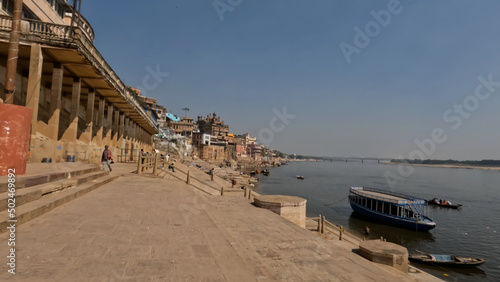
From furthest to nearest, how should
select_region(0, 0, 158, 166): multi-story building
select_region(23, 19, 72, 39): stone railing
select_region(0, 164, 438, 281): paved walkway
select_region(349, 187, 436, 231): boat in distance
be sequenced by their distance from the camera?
select_region(349, 187, 436, 231): boat in distance → select_region(23, 19, 72, 39): stone railing → select_region(0, 0, 158, 166): multi-story building → select_region(0, 164, 438, 281): paved walkway

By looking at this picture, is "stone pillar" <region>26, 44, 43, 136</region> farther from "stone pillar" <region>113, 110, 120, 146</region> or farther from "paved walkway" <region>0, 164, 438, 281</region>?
"stone pillar" <region>113, 110, 120, 146</region>

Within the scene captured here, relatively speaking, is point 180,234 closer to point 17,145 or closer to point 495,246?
point 17,145

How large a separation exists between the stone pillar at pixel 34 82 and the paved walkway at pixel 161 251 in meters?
9.35

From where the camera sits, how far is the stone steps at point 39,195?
16.9 ft

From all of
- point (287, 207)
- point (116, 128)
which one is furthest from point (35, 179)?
point (116, 128)

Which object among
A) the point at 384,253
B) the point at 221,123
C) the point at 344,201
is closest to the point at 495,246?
the point at 344,201

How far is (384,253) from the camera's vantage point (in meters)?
8.20

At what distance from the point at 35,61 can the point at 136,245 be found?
49.1 ft

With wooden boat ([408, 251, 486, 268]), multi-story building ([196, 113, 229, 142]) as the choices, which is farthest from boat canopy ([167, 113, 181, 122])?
wooden boat ([408, 251, 486, 268])

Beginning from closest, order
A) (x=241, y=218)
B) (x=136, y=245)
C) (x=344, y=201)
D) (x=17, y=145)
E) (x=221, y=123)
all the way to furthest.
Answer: (x=136, y=245) < (x=17, y=145) < (x=241, y=218) < (x=344, y=201) < (x=221, y=123)

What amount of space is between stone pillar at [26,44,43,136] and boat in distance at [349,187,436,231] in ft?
110

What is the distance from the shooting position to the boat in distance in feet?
88.6

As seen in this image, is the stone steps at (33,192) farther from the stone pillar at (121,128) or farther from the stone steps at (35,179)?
the stone pillar at (121,128)

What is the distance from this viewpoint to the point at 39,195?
6.65m
